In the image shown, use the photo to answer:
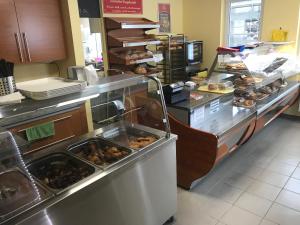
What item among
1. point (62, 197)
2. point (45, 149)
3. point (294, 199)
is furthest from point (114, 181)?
point (294, 199)

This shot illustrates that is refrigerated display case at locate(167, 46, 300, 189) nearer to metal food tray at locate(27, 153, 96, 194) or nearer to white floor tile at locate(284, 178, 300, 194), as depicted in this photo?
white floor tile at locate(284, 178, 300, 194)

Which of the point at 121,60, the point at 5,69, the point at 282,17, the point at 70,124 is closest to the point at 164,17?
the point at 121,60

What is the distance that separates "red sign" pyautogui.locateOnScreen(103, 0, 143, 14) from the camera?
3.59 m

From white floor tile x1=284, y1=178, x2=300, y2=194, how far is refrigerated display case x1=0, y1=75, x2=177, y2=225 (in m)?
1.28

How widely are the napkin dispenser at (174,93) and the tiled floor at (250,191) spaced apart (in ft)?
3.06

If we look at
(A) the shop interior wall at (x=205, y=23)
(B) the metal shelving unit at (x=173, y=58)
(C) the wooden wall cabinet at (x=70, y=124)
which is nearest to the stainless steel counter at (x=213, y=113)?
(C) the wooden wall cabinet at (x=70, y=124)

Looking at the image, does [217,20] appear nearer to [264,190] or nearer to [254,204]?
[264,190]

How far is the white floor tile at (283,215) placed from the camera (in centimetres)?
203

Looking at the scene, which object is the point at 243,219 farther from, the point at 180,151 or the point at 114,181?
the point at 114,181

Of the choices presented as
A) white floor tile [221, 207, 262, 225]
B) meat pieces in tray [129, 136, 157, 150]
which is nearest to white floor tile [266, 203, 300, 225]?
white floor tile [221, 207, 262, 225]

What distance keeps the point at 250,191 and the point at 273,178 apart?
0.39m

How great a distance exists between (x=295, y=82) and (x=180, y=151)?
112 inches

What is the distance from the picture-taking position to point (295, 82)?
4.11 m

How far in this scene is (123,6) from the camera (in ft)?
12.4
